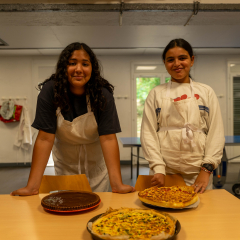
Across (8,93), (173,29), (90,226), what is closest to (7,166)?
(8,93)

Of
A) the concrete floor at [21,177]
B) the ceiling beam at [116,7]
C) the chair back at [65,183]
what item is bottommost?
the concrete floor at [21,177]

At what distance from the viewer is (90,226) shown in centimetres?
77

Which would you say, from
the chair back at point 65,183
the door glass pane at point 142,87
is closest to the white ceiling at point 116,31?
the door glass pane at point 142,87

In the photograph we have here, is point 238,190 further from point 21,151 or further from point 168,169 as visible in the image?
point 21,151

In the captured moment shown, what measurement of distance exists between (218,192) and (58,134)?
3.22 ft

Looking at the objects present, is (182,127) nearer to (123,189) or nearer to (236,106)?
(123,189)

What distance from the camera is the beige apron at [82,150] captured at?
→ 4.83 feet

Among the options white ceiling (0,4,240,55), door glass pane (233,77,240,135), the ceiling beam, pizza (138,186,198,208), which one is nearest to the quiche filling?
pizza (138,186,198,208)

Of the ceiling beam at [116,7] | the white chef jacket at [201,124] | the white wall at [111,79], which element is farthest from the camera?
the white wall at [111,79]

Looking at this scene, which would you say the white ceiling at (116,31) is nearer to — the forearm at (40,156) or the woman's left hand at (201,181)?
the forearm at (40,156)

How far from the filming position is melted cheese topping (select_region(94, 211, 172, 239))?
72 cm

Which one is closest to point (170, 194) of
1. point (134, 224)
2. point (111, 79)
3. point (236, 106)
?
point (134, 224)

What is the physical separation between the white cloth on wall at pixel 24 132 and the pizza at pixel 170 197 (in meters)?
4.92

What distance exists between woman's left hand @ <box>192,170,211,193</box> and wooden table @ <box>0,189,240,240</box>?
66 mm
